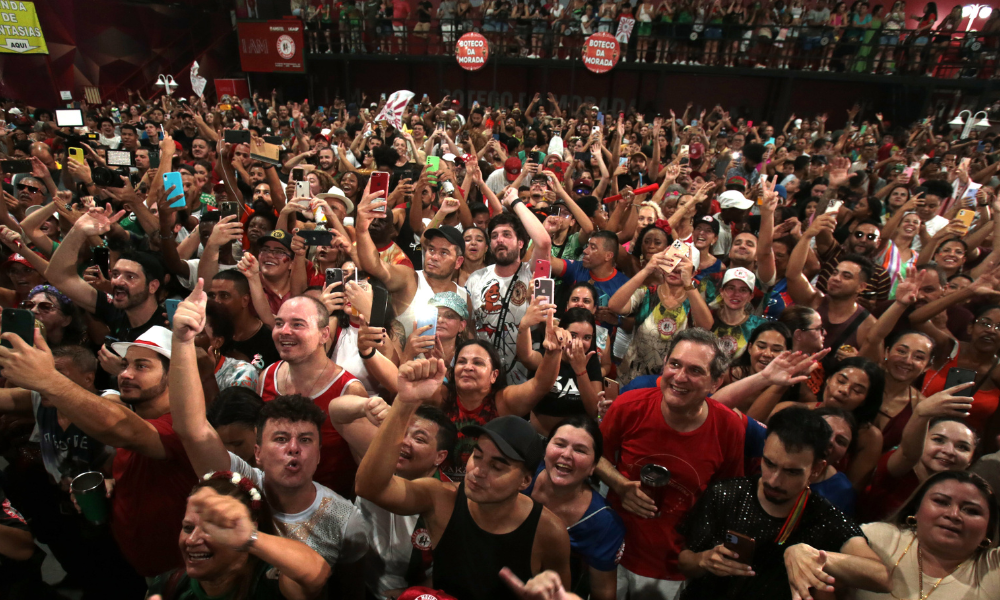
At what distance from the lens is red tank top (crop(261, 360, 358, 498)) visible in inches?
104

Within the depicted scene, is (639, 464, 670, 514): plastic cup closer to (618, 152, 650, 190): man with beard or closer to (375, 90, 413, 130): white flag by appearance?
(618, 152, 650, 190): man with beard

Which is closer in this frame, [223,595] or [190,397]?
[223,595]

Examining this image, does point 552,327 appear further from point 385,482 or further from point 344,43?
point 344,43

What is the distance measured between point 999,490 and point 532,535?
2.31 metres

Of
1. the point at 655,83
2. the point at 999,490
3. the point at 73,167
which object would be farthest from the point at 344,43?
the point at 999,490

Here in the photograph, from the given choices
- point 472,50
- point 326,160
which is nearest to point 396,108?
point 326,160

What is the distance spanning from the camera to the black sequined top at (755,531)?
210cm

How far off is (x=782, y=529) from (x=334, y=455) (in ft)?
6.56

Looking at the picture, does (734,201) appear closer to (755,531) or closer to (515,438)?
(755,531)

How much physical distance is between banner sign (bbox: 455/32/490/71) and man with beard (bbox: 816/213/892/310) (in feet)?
40.8

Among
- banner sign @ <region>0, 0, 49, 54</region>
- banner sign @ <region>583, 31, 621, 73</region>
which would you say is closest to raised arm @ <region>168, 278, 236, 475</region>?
banner sign @ <region>583, 31, 621, 73</region>

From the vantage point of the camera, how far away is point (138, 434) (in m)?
2.10

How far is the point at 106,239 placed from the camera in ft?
15.7

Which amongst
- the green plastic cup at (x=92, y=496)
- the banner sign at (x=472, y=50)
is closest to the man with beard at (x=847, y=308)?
the green plastic cup at (x=92, y=496)
